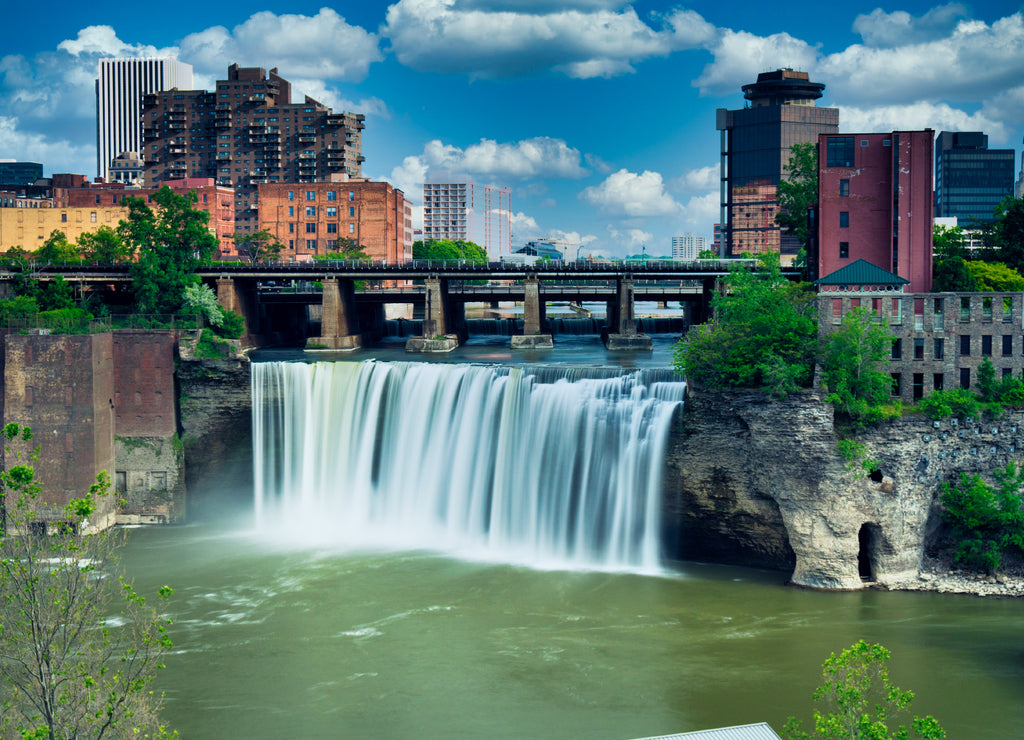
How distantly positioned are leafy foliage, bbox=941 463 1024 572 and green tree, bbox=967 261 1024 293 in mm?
14537

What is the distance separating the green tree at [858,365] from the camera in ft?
126

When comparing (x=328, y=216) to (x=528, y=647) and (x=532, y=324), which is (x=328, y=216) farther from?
(x=528, y=647)

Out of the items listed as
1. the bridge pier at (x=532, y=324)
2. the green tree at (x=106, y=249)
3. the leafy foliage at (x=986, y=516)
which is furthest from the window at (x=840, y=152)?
the green tree at (x=106, y=249)

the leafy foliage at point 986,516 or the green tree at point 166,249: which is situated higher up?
the green tree at point 166,249

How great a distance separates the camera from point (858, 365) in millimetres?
38969

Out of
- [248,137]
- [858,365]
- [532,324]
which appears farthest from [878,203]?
[248,137]

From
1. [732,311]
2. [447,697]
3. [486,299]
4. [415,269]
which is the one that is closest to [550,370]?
[732,311]

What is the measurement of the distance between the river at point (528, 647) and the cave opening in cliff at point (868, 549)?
5.03 feet

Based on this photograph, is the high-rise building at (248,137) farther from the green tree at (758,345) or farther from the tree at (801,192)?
the green tree at (758,345)

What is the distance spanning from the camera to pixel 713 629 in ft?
110

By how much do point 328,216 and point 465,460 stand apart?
81515 millimetres

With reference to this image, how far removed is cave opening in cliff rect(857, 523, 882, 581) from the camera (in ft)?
124

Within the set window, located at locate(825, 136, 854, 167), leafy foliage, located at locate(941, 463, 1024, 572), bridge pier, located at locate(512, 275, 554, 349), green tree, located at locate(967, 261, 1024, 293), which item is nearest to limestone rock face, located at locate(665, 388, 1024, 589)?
leafy foliage, located at locate(941, 463, 1024, 572)

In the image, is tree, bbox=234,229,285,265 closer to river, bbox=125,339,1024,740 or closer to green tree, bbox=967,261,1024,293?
river, bbox=125,339,1024,740
